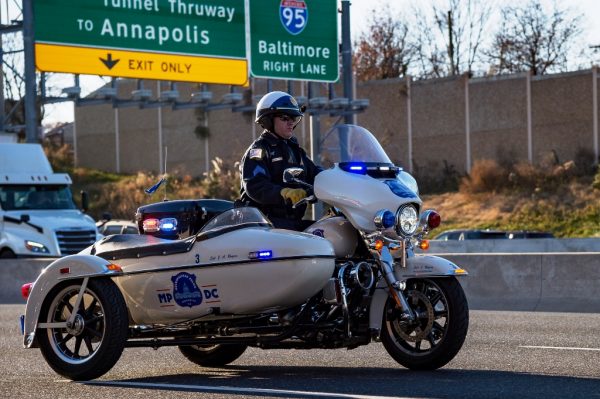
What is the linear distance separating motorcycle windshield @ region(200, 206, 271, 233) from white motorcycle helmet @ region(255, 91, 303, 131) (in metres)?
0.88

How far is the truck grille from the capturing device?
2925cm

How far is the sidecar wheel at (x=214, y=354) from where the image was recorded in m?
10.6

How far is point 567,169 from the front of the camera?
4797 cm

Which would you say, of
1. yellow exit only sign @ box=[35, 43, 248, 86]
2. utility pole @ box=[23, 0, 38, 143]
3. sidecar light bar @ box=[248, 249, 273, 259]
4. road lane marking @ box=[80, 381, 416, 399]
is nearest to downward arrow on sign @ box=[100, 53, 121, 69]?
yellow exit only sign @ box=[35, 43, 248, 86]

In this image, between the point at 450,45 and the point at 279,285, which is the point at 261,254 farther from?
the point at 450,45

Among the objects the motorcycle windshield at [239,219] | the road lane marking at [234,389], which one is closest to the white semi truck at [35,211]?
the motorcycle windshield at [239,219]

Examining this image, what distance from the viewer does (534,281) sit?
18.3m

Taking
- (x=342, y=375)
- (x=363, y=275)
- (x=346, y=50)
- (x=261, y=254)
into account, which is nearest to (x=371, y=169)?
(x=363, y=275)

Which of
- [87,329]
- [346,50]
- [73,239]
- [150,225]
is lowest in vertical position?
[73,239]

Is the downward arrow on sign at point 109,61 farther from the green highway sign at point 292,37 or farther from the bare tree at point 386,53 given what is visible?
the bare tree at point 386,53

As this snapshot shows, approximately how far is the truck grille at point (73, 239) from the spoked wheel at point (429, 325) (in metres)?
20.1

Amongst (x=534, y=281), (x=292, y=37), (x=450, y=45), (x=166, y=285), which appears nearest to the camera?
(x=166, y=285)

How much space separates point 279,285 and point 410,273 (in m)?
0.89

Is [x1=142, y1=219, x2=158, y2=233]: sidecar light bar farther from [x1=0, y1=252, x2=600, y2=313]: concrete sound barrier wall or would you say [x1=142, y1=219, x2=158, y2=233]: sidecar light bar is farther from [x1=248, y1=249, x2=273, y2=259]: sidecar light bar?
[x1=0, y1=252, x2=600, y2=313]: concrete sound barrier wall
